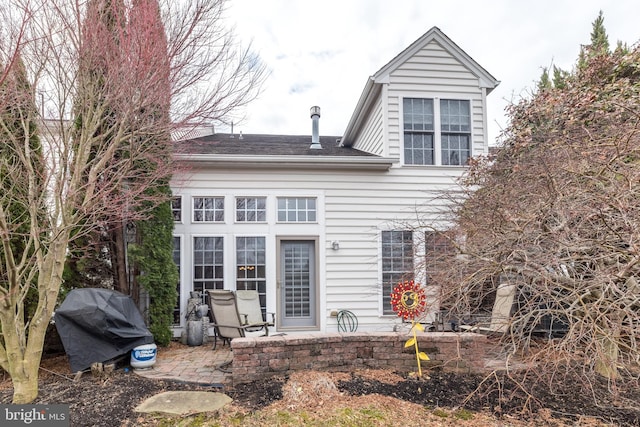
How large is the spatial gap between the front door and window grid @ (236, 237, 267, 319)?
356 millimetres

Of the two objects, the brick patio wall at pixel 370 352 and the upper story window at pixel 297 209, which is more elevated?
the upper story window at pixel 297 209

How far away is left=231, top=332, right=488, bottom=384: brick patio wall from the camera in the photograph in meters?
4.15

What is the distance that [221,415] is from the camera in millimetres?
3207

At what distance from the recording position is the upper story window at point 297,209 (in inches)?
288

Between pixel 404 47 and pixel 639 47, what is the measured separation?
387 centimetres

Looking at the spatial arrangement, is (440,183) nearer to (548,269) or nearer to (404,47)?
(404,47)

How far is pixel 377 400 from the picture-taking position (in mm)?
3439

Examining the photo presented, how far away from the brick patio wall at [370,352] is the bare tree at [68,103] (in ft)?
7.03

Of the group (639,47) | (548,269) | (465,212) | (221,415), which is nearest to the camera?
(221,415)

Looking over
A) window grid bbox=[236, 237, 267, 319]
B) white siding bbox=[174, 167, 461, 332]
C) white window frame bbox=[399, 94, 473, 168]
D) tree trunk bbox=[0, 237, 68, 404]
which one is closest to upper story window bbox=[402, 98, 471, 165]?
white window frame bbox=[399, 94, 473, 168]

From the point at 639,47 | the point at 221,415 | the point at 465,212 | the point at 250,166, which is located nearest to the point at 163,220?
the point at 250,166

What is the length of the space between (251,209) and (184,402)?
4.19 metres

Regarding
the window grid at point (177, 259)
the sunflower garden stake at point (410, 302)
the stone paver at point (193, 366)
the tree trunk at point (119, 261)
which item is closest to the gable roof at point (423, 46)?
the sunflower garden stake at point (410, 302)

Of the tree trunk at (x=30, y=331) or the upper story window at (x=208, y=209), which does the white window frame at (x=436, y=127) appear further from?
the tree trunk at (x=30, y=331)
